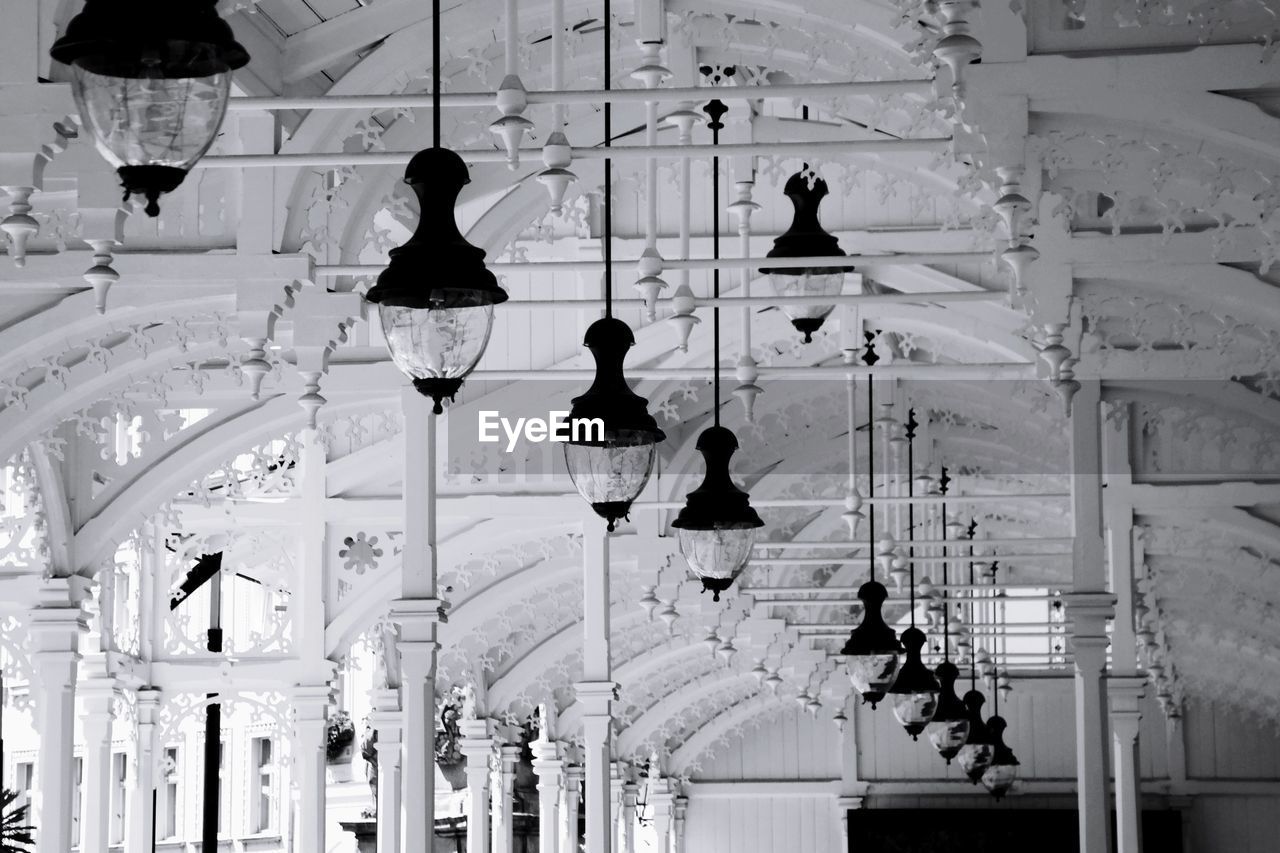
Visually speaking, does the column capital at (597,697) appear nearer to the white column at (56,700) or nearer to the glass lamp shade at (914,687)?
the glass lamp shade at (914,687)

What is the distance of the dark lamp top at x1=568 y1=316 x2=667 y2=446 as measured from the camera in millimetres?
6938

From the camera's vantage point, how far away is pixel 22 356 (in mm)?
12828

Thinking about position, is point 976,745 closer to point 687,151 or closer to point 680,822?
point 687,151

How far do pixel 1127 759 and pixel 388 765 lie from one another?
638cm

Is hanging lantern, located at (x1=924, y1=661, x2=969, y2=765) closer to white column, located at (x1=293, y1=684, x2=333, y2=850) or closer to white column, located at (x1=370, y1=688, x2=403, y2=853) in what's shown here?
white column, located at (x1=370, y1=688, x2=403, y2=853)

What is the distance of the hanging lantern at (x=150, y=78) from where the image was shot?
151 inches

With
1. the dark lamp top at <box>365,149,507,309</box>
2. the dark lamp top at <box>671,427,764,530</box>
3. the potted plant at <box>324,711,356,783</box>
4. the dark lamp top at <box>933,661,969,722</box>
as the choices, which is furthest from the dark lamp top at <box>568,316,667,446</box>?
the potted plant at <box>324,711,356,783</box>

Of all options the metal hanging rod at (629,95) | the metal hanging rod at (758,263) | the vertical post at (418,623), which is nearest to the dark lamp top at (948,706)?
the vertical post at (418,623)

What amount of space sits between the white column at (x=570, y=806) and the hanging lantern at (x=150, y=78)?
2603 centimetres

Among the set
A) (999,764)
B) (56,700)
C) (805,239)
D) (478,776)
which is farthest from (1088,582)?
(478,776)

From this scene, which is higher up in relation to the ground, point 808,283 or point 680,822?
point 808,283

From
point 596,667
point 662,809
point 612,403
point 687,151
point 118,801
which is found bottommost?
point 662,809

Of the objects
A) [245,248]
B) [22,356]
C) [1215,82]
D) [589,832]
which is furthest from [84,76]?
[589,832]

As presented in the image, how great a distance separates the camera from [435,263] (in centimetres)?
524
